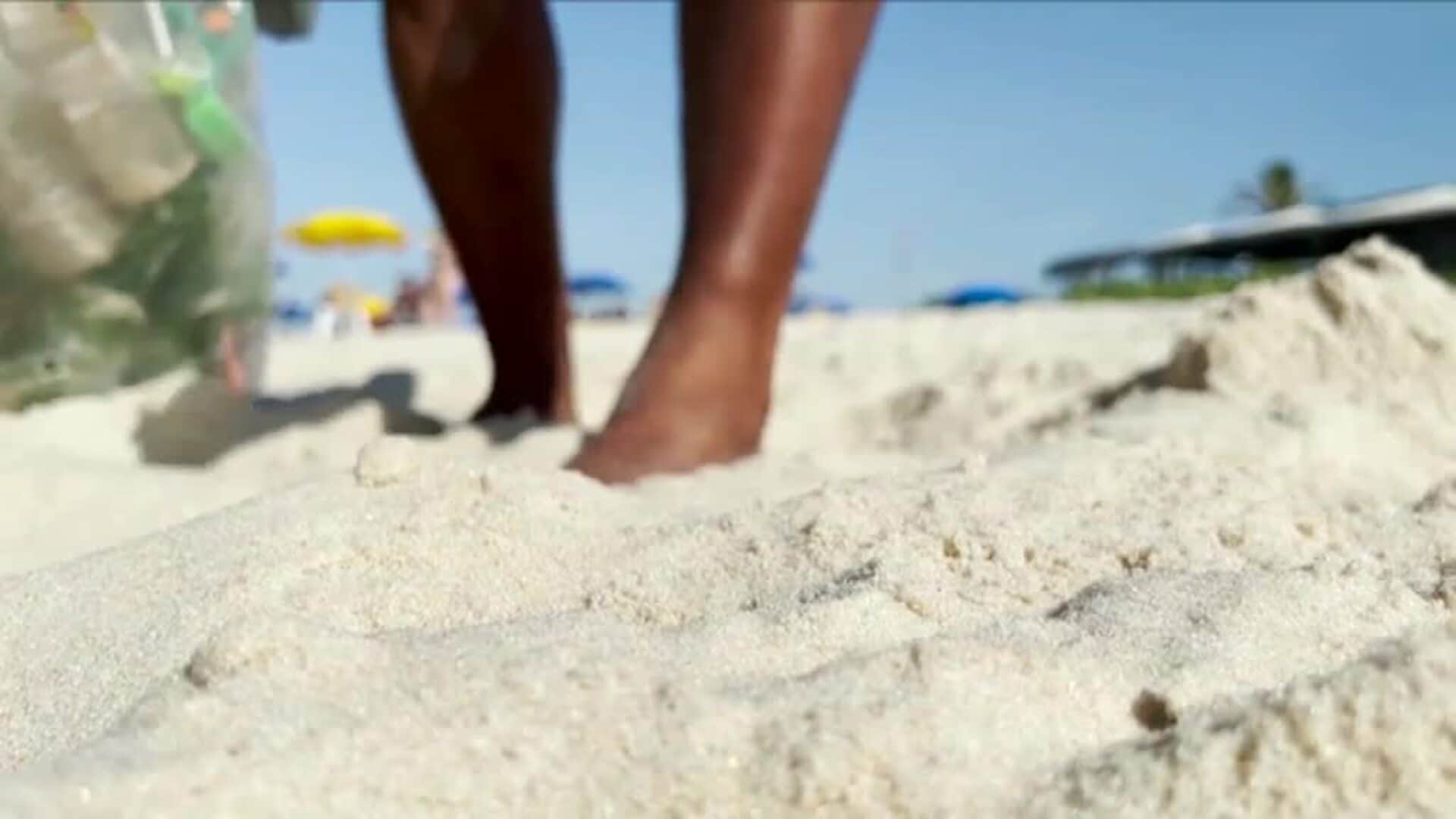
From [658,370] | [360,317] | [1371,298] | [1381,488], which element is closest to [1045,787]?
[1381,488]

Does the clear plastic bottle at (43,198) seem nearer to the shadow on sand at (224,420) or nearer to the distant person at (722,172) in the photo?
the shadow on sand at (224,420)

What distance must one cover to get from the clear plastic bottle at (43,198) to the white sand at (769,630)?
0.78 feet

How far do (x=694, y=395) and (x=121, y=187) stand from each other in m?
0.70

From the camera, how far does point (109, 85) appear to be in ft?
5.24

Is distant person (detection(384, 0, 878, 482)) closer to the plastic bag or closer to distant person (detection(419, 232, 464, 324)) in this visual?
the plastic bag

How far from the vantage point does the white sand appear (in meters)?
0.53

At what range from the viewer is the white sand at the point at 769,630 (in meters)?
0.53

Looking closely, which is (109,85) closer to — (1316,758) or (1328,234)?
(1316,758)

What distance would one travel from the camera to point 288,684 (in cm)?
59

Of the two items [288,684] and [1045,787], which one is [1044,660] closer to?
[1045,787]

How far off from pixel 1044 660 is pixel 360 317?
11.5 metres

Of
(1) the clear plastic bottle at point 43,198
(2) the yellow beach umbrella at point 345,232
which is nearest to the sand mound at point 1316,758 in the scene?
(1) the clear plastic bottle at point 43,198

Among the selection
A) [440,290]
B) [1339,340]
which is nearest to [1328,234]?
[440,290]

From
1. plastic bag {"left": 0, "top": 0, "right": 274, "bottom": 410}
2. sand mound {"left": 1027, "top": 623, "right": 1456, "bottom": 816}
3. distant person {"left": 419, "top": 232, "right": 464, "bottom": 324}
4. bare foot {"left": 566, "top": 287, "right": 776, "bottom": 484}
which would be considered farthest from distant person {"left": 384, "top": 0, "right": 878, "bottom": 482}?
distant person {"left": 419, "top": 232, "right": 464, "bottom": 324}
